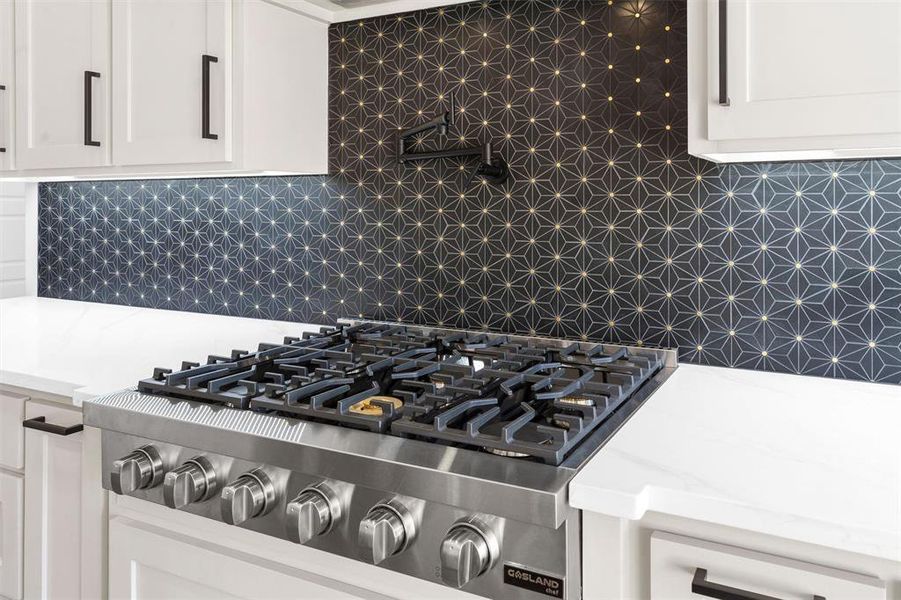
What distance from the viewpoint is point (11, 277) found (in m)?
2.60

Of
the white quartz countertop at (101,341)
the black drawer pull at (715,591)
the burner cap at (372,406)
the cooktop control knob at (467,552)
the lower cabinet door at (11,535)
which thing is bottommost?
the lower cabinet door at (11,535)

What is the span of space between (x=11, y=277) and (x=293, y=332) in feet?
4.50

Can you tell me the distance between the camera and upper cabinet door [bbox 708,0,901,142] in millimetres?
1081

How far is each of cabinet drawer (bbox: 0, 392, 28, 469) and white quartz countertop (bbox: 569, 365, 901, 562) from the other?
124 centimetres

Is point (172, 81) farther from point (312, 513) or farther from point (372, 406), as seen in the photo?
point (312, 513)

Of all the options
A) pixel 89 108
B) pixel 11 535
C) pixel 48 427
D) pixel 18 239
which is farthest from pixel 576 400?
pixel 18 239

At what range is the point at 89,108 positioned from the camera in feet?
6.28

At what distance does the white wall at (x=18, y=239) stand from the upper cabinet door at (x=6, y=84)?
0.45 metres

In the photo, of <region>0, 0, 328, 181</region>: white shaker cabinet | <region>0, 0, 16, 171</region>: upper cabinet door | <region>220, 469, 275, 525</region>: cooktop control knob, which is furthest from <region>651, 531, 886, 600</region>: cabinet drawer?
<region>0, 0, 16, 171</region>: upper cabinet door

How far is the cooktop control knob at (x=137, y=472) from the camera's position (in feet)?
3.88

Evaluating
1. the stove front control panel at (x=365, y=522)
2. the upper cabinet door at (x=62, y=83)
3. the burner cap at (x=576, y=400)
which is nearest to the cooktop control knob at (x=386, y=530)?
the stove front control panel at (x=365, y=522)

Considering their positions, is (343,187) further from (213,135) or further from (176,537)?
(176,537)

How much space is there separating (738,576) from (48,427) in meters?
1.26

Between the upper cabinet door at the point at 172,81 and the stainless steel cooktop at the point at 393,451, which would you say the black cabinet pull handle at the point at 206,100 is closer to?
the upper cabinet door at the point at 172,81
